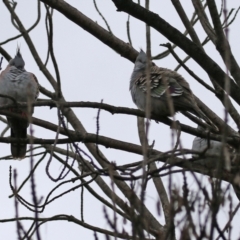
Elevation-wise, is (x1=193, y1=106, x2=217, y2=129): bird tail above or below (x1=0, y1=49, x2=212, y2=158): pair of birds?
below

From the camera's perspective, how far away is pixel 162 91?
636 cm

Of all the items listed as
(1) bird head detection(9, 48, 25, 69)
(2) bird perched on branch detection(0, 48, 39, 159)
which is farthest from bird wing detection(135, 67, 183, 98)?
(1) bird head detection(9, 48, 25, 69)

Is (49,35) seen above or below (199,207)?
above

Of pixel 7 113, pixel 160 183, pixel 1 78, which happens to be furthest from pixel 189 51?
pixel 1 78

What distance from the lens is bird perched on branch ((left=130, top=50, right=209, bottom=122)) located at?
6062 mm

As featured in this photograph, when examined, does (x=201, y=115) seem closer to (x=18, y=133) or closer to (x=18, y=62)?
(x=18, y=133)

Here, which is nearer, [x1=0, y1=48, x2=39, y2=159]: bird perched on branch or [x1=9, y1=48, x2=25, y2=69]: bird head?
[x1=0, y1=48, x2=39, y2=159]: bird perched on branch

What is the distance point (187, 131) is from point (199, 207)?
200cm

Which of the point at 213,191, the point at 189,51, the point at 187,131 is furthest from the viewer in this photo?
the point at 187,131

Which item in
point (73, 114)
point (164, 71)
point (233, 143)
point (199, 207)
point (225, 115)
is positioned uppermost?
point (164, 71)

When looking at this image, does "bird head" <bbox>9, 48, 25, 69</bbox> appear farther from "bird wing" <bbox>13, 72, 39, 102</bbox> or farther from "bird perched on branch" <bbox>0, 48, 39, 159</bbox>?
"bird wing" <bbox>13, 72, 39, 102</bbox>

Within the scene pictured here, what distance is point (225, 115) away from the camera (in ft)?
9.70

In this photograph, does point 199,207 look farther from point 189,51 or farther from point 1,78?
point 1,78

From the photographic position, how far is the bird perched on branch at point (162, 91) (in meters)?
6.06
